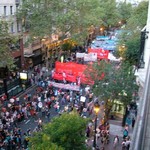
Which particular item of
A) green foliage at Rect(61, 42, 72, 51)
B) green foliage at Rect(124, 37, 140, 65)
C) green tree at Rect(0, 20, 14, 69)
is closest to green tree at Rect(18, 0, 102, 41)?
green foliage at Rect(61, 42, 72, 51)

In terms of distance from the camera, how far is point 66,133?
14.7 meters

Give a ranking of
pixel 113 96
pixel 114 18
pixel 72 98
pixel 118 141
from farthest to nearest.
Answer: pixel 114 18, pixel 72 98, pixel 113 96, pixel 118 141

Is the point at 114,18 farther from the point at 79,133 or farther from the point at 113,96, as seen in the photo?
the point at 79,133

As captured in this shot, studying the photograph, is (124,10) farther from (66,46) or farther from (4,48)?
(4,48)

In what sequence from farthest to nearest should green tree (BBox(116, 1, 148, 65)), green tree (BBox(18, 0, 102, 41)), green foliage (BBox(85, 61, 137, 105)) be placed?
green tree (BBox(18, 0, 102, 41)) → green tree (BBox(116, 1, 148, 65)) → green foliage (BBox(85, 61, 137, 105))

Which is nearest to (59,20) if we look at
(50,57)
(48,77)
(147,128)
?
(48,77)

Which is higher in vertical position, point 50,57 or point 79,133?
point 79,133

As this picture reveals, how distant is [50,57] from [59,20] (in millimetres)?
10554

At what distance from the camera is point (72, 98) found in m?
32.7

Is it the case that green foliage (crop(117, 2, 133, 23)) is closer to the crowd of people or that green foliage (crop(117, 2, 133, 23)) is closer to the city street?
the crowd of people

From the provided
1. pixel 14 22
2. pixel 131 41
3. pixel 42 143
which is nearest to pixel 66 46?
pixel 14 22

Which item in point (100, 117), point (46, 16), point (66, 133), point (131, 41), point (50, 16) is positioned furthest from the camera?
point (50, 16)

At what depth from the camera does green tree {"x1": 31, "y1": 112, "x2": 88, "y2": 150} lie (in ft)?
47.8

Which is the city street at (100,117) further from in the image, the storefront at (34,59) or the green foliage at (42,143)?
the storefront at (34,59)
